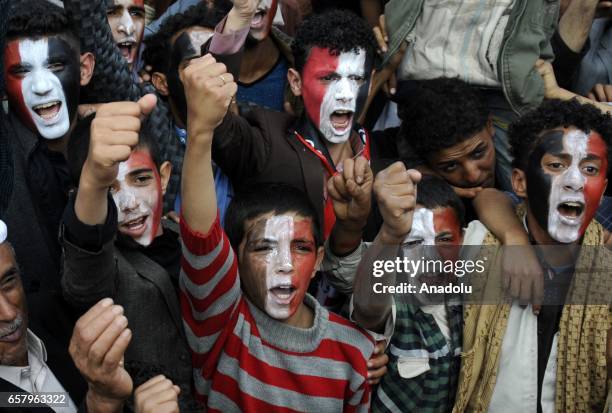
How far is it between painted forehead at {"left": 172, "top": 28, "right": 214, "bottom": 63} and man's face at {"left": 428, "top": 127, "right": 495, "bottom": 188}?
3.33ft

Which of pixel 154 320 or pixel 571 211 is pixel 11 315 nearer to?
pixel 154 320

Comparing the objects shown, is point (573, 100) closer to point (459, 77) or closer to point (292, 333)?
point (459, 77)

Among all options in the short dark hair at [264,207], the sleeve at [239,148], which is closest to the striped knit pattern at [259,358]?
the short dark hair at [264,207]

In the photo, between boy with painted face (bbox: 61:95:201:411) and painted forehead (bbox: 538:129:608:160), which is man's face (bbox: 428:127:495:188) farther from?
boy with painted face (bbox: 61:95:201:411)

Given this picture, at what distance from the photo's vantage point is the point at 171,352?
269cm

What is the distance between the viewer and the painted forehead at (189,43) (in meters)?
3.60

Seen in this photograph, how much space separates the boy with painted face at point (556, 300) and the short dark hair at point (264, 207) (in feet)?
2.04

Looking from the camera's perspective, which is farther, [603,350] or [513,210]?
[513,210]

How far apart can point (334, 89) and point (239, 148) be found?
0.58m

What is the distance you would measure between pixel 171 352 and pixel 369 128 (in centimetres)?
187

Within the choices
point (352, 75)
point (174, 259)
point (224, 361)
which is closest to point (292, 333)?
point (224, 361)

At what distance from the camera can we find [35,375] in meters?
2.44

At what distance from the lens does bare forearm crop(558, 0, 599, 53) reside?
391cm

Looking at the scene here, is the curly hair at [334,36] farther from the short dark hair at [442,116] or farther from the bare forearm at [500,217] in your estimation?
the bare forearm at [500,217]
